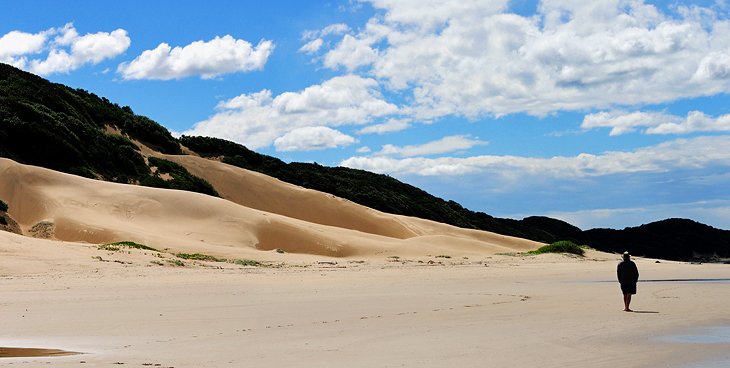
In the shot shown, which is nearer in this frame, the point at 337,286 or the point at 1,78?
the point at 337,286

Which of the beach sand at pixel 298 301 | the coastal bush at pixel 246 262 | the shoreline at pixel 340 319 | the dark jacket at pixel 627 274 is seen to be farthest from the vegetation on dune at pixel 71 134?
the dark jacket at pixel 627 274

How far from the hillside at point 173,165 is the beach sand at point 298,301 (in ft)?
36.6

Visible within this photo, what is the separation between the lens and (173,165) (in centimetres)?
5903

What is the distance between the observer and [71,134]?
5234 cm

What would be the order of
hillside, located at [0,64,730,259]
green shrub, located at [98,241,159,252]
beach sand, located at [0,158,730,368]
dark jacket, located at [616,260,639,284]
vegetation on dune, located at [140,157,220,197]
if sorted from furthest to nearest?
vegetation on dune, located at [140,157,220,197], hillside, located at [0,64,730,259], green shrub, located at [98,241,159,252], dark jacket, located at [616,260,639,284], beach sand, located at [0,158,730,368]

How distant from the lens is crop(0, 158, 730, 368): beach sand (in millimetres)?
10398

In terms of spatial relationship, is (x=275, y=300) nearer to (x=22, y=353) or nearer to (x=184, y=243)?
(x=22, y=353)

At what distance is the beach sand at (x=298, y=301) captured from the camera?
10398mm

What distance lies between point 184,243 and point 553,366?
24.1 m

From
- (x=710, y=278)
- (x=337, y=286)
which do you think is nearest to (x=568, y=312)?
(x=337, y=286)

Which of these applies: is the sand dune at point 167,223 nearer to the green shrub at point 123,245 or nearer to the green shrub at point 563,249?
the green shrub at point 123,245

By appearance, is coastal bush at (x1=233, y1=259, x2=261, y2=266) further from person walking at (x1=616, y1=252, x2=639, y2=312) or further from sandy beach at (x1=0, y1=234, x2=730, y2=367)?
person walking at (x1=616, y1=252, x2=639, y2=312)

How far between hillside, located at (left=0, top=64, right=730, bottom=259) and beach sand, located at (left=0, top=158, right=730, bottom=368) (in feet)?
36.6

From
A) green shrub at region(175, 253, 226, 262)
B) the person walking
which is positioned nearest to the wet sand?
the person walking
